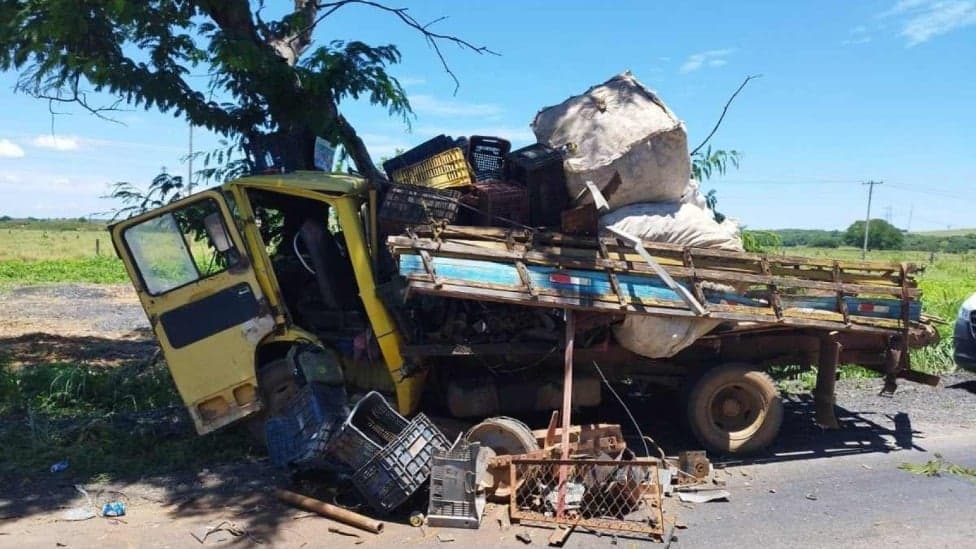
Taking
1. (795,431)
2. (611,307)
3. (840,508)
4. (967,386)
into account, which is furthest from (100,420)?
(967,386)

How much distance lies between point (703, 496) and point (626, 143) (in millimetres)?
2787

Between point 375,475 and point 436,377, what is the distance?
1506mm

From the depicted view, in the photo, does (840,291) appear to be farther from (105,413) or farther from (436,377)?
(105,413)

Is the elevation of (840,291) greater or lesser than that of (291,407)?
greater

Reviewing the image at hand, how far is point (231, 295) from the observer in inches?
239

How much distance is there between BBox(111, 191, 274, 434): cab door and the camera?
6008 millimetres

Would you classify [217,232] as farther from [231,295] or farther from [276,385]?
[276,385]

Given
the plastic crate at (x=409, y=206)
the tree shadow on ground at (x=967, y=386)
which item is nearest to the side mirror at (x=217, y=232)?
the plastic crate at (x=409, y=206)

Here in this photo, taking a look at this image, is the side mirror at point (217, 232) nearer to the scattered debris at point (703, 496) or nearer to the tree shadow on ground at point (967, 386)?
the scattered debris at point (703, 496)

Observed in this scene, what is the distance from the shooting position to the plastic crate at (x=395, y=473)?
503 cm

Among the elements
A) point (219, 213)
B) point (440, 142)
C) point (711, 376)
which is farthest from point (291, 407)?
point (711, 376)

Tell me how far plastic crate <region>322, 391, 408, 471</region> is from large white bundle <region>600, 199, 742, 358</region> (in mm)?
1972

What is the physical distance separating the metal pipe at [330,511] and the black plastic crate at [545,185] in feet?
8.98

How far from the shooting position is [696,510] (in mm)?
5277
